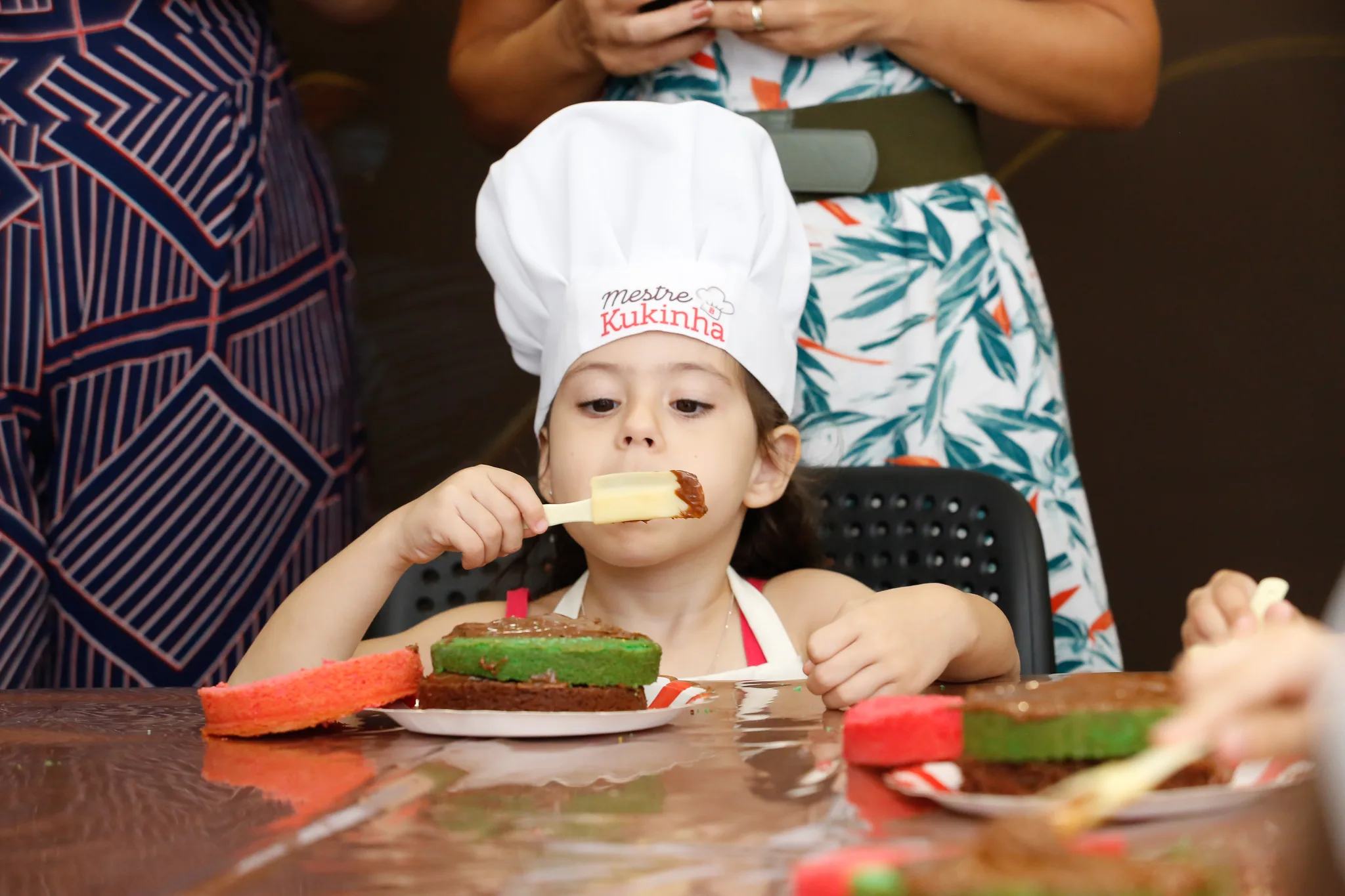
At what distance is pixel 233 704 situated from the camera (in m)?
0.85

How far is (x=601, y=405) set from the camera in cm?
145

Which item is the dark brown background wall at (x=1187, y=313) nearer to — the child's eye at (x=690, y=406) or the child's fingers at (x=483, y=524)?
the child's eye at (x=690, y=406)

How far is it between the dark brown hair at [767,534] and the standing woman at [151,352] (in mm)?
349

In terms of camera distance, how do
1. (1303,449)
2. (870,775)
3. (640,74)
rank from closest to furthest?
(870,775) → (640,74) → (1303,449)

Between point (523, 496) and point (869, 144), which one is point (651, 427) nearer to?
point (523, 496)

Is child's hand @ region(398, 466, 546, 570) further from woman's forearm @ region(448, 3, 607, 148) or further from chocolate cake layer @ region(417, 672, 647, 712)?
woman's forearm @ region(448, 3, 607, 148)

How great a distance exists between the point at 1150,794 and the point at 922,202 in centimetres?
121

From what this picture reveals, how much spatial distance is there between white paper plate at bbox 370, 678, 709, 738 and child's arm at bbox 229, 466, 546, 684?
38 cm

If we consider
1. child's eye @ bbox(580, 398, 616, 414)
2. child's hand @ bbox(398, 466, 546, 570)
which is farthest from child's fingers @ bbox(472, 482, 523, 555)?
child's eye @ bbox(580, 398, 616, 414)

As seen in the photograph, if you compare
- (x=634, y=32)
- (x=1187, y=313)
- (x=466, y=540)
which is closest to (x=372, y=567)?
(x=466, y=540)

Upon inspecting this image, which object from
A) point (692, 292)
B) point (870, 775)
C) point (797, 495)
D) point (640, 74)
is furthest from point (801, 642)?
point (870, 775)

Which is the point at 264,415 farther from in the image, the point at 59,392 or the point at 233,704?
the point at 233,704

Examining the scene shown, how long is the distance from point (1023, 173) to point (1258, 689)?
104 inches

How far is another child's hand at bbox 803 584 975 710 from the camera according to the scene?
3.07 feet
